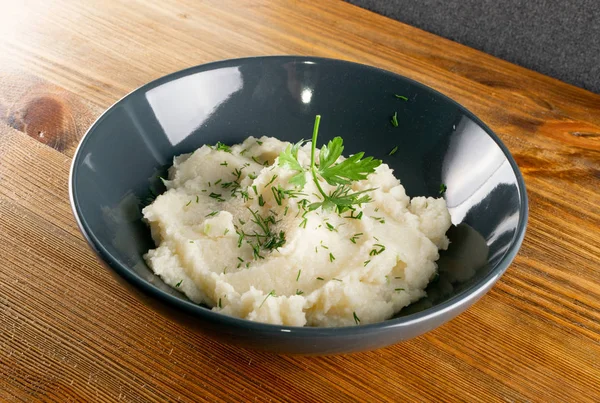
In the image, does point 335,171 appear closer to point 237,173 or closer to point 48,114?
point 237,173

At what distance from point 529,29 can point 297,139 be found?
58.3 inches

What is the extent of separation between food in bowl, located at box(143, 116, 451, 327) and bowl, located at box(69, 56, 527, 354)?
0.19ft

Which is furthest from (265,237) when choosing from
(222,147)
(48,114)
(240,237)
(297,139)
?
(48,114)

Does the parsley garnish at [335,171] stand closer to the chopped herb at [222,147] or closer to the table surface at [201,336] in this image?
the chopped herb at [222,147]

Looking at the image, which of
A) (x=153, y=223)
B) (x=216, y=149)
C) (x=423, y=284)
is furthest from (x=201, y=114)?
(x=423, y=284)

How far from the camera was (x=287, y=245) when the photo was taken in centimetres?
135

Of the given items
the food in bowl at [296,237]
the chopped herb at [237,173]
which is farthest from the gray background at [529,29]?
the chopped herb at [237,173]

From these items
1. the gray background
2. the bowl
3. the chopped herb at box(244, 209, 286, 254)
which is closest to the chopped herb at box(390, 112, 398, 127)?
the bowl

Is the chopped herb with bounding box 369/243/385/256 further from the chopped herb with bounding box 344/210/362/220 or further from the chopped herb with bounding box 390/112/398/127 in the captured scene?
the chopped herb with bounding box 390/112/398/127

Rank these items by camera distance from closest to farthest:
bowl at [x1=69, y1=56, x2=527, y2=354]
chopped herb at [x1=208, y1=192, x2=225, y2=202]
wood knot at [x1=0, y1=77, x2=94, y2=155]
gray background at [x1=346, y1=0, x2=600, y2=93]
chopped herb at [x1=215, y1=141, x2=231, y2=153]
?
bowl at [x1=69, y1=56, x2=527, y2=354]
chopped herb at [x1=208, y1=192, x2=225, y2=202]
chopped herb at [x1=215, y1=141, x2=231, y2=153]
wood knot at [x1=0, y1=77, x2=94, y2=155]
gray background at [x1=346, y1=0, x2=600, y2=93]

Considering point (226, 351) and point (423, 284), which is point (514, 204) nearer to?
point (423, 284)

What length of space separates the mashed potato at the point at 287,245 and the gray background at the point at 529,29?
1.54m

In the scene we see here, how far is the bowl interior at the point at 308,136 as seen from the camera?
4.66 ft

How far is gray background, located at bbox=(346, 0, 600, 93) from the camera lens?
270 centimetres
